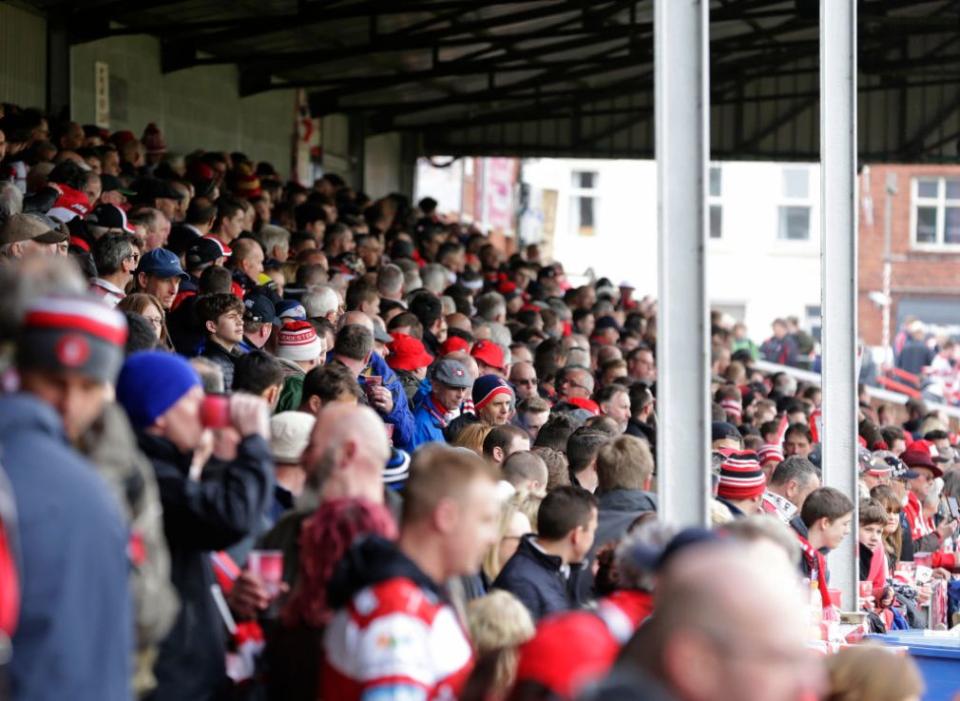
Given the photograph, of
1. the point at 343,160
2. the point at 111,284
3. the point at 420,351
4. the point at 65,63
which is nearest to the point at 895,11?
the point at 343,160

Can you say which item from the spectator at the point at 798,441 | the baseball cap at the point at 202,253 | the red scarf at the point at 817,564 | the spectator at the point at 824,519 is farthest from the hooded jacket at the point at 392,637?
the spectator at the point at 798,441

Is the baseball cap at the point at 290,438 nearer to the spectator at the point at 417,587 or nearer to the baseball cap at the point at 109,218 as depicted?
the spectator at the point at 417,587

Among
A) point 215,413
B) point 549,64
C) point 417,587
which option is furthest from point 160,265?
point 549,64

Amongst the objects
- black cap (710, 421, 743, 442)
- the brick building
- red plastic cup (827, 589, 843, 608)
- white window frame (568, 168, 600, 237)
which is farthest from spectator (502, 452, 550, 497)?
white window frame (568, 168, 600, 237)

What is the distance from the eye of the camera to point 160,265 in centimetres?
834

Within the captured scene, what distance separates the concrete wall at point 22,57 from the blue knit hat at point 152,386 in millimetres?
11258

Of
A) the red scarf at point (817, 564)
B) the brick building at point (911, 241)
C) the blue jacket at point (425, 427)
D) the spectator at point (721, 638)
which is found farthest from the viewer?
the brick building at point (911, 241)

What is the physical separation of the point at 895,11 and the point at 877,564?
13395 mm

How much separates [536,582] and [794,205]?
36.2 metres

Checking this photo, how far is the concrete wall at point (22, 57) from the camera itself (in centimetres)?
1500

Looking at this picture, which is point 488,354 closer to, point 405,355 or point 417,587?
point 405,355

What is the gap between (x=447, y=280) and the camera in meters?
15.7

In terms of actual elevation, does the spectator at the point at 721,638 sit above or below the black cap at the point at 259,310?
below

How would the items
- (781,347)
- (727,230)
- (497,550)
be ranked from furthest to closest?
(727,230) → (781,347) → (497,550)
